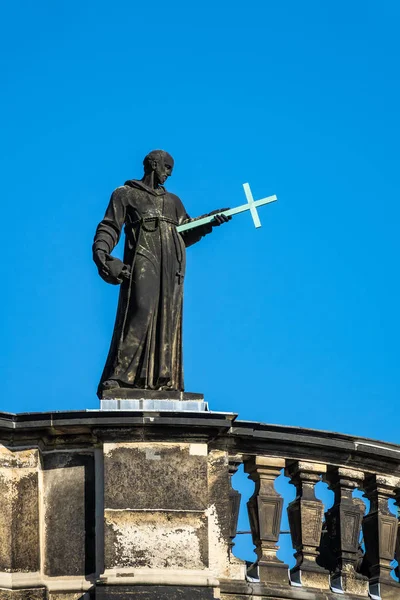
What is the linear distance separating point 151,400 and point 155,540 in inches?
52.8

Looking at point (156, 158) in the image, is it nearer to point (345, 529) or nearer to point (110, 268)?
point (110, 268)

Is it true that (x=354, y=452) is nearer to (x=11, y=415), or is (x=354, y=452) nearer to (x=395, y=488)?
(x=395, y=488)

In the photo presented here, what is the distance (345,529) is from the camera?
2186 cm

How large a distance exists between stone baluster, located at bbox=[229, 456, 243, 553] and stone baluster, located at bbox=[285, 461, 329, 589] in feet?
1.78

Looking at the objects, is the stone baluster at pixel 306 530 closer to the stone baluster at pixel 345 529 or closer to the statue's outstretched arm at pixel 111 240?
the stone baluster at pixel 345 529

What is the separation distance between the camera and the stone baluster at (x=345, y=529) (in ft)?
71.5

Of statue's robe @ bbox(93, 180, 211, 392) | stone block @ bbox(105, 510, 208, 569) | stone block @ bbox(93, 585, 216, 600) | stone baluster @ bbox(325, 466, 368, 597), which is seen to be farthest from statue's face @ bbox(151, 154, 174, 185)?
stone block @ bbox(93, 585, 216, 600)

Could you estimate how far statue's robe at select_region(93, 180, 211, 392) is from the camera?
2189 centimetres

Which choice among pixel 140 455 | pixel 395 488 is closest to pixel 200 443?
pixel 140 455

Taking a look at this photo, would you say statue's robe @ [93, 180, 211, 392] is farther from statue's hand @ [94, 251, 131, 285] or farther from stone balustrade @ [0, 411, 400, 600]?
stone balustrade @ [0, 411, 400, 600]

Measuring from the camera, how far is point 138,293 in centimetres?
2212

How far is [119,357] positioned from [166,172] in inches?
81.3

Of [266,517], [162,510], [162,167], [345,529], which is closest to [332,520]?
[345,529]

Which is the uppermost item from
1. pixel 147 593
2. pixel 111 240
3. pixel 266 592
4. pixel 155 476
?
pixel 111 240
